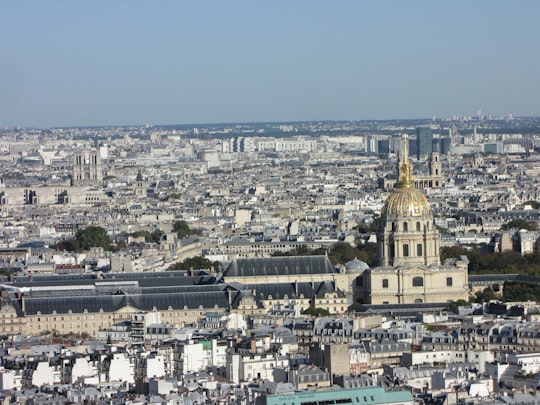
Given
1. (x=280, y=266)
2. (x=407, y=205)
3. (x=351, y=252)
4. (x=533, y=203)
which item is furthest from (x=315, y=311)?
(x=533, y=203)

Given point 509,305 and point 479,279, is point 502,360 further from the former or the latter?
point 479,279

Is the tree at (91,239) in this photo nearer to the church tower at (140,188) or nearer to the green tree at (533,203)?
the green tree at (533,203)

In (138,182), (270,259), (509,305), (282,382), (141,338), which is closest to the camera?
(282,382)

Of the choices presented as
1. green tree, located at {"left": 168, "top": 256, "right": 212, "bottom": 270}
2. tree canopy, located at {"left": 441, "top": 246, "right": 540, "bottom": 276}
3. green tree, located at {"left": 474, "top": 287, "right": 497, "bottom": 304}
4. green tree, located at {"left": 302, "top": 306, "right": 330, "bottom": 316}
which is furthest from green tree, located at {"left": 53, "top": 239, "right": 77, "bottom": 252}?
green tree, located at {"left": 302, "top": 306, "right": 330, "bottom": 316}

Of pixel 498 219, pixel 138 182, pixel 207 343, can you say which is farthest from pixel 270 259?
pixel 138 182

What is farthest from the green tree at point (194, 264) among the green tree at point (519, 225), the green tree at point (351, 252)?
the green tree at point (519, 225)

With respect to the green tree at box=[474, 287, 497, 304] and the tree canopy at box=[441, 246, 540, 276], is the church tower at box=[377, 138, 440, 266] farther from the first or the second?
the tree canopy at box=[441, 246, 540, 276]
